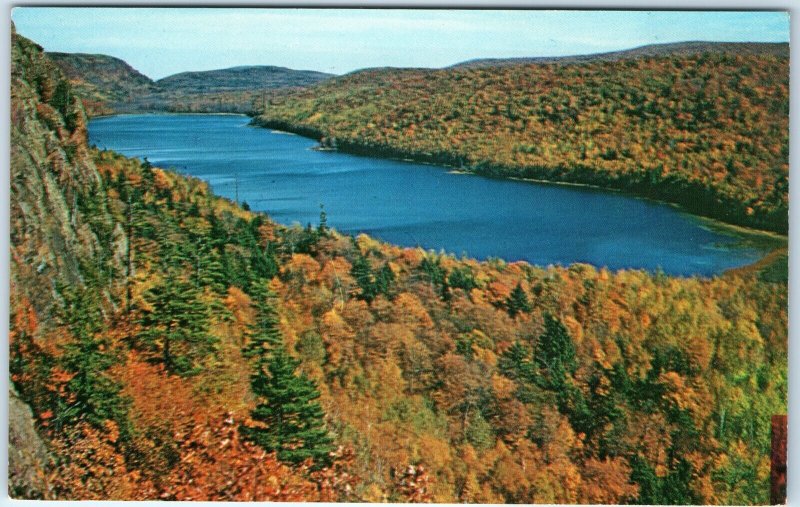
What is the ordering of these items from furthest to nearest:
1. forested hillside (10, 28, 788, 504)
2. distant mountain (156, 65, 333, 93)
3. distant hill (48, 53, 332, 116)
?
distant mountain (156, 65, 333, 93) → distant hill (48, 53, 332, 116) → forested hillside (10, 28, 788, 504)

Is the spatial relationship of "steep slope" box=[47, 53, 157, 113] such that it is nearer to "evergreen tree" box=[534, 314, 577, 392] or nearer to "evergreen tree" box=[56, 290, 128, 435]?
"evergreen tree" box=[56, 290, 128, 435]

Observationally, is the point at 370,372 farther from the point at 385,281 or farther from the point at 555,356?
the point at 555,356

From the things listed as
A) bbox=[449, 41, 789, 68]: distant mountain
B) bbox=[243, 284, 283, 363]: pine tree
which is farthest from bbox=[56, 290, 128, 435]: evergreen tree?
bbox=[449, 41, 789, 68]: distant mountain

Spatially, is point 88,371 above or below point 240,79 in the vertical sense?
below

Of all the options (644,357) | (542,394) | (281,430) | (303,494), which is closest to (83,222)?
(281,430)

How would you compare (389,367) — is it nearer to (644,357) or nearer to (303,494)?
(303,494)

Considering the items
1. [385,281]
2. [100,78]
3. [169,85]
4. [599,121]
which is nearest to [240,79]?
[169,85]
